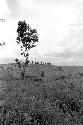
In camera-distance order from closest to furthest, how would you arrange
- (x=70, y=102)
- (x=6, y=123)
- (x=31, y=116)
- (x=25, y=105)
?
(x=6, y=123)
(x=31, y=116)
(x=25, y=105)
(x=70, y=102)

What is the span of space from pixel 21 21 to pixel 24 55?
6.27 m

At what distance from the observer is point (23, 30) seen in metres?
41.1

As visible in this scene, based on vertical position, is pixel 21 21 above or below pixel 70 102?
above

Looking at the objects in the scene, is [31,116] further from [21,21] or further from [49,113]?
[21,21]

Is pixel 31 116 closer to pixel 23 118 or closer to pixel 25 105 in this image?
pixel 23 118

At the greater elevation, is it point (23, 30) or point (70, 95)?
point (23, 30)

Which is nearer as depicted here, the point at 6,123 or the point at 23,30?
the point at 6,123

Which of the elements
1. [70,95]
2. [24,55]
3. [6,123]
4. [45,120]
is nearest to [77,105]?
[70,95]

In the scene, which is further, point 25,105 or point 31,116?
point 25,105

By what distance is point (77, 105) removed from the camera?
42.0 feet

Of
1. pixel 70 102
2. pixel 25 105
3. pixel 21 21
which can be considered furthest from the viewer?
pixel 21 21

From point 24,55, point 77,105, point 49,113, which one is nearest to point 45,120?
point 49,113

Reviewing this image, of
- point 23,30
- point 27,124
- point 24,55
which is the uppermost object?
point 23,30

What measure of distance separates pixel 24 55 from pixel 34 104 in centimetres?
2961
